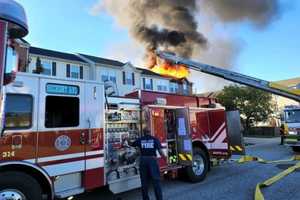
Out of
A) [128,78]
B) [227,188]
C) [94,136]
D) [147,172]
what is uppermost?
[128,78]

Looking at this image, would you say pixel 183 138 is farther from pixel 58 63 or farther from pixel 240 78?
pixel 58 63

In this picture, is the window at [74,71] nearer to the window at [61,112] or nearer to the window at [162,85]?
the window at [162,85]

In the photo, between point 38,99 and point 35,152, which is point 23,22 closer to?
point 38,99

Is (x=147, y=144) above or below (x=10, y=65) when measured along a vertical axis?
below

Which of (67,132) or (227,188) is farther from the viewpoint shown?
(227,188)

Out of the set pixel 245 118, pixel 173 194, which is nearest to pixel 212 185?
pixel 173 194

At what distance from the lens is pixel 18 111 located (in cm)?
475

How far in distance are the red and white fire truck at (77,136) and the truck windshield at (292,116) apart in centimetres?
986

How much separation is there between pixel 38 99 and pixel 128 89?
28.6 m

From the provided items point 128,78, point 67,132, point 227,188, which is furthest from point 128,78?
point 67,132

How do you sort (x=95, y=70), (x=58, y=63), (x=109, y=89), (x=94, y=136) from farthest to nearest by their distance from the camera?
(x=95, y=70) → (x=58, y=63) → (x=109, y=89) → (x=94, y=136)

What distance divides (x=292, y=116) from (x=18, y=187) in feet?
49.1

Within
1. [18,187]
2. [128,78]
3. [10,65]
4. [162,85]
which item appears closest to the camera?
[10,65]

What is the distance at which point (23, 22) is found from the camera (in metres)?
3.50
